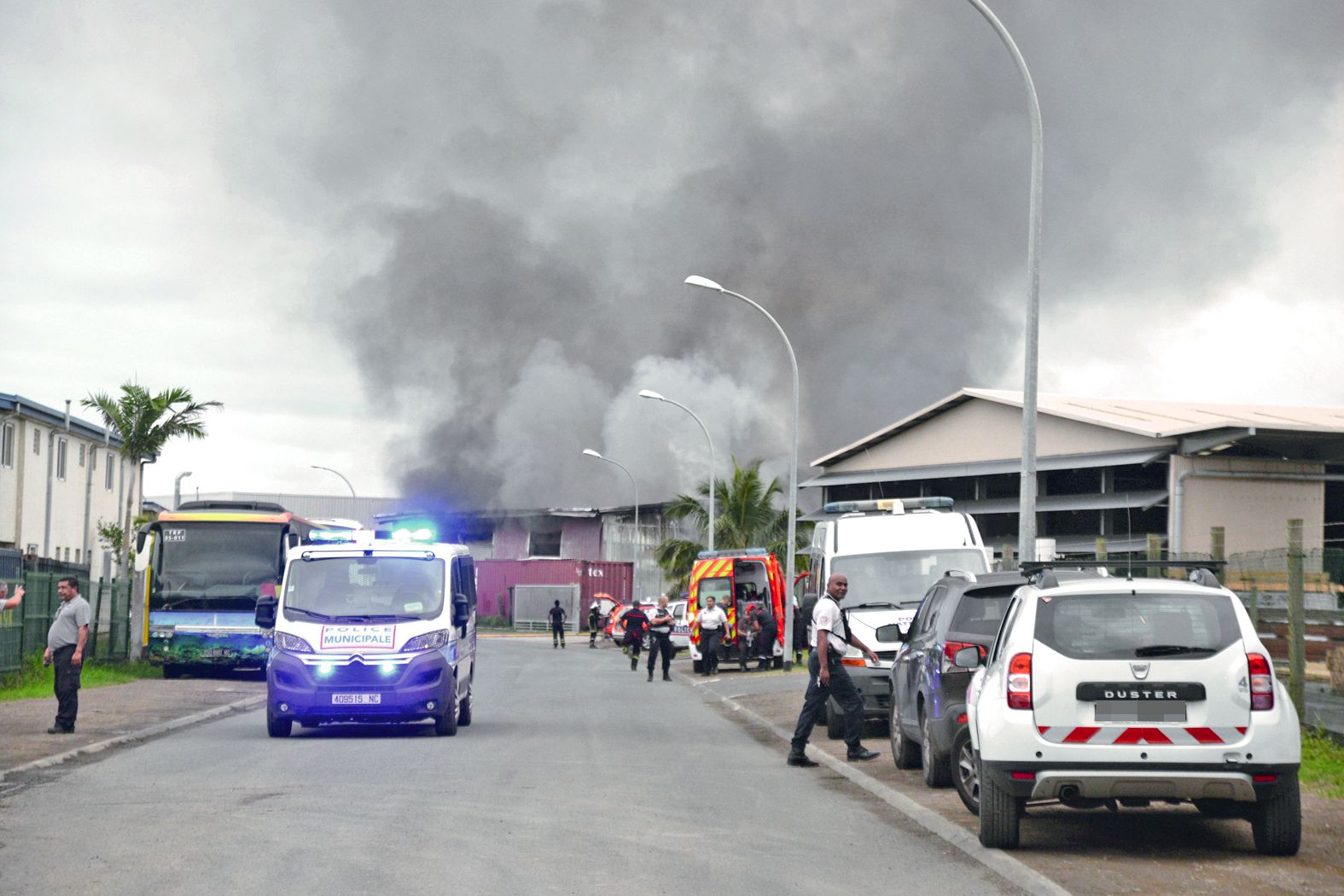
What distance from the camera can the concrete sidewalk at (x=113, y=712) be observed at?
15.0m

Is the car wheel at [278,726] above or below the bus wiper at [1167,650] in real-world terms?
below

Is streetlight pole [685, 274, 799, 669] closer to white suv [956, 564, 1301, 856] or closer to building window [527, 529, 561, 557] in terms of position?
white suv [956, 564, 1301, 856]

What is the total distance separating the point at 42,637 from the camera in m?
25.8

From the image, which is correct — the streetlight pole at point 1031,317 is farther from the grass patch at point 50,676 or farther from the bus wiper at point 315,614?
the grass patch at point 50,676

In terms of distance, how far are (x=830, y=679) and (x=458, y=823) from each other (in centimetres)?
539

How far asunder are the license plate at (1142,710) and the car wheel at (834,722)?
9.21 meters

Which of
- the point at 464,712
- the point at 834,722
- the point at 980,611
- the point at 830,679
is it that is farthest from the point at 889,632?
the point at 464,712

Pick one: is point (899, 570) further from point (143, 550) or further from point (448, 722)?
point (143, 550)

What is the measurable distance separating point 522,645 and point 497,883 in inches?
1813

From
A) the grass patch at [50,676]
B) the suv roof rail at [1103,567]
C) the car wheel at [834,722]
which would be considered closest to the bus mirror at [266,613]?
the grass patch at [50,676]

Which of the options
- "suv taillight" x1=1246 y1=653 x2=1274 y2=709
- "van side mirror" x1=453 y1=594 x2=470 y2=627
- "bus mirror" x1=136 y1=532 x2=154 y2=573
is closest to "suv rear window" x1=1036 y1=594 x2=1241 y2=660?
"suv taillight" x1=1246 y1=653 x2=1274 y2=709

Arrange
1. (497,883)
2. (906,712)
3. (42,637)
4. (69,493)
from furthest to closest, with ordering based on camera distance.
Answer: (69,493) < (42,637) < (906,712) < (497,883)

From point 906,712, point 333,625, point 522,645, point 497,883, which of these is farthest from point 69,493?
point 497,883

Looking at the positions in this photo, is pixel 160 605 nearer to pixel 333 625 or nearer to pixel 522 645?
pixel 333 625
